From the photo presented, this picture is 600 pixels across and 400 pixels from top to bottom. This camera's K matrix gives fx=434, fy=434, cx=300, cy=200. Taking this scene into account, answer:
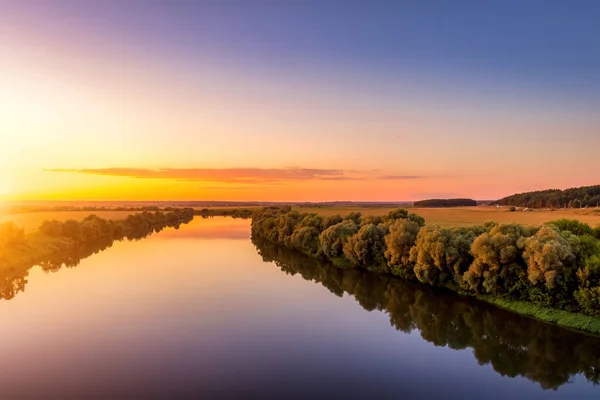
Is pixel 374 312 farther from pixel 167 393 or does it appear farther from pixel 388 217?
pixel 388 217

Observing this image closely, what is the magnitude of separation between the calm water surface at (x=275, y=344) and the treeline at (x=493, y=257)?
1566 mm

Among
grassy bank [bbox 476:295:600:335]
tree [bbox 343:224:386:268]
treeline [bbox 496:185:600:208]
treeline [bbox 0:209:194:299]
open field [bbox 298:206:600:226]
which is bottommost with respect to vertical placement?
treeline [bbox 0:209:194:299]

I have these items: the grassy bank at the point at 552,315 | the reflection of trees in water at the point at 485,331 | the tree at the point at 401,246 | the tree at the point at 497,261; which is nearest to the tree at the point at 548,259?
the tree at the point at 497,261

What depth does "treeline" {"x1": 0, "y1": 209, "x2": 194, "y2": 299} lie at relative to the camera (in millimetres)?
36594

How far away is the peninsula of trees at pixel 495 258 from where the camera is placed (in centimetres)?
2208

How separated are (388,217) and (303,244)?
10.7 metres

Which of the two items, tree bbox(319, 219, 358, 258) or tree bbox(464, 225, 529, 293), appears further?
tree bbox(319, 219, 358, 258)

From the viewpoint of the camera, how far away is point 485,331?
2208 centimetres

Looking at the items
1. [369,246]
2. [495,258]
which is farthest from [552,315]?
[369,246]

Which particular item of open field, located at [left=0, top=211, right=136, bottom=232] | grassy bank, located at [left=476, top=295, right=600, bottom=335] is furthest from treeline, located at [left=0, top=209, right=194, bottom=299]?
grassy bank, located at [left=476, top=295, right=600, bottom=335]

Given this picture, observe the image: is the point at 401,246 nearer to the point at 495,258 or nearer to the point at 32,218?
the point at 495,258

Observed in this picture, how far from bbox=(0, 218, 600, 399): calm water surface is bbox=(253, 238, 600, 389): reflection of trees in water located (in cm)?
8

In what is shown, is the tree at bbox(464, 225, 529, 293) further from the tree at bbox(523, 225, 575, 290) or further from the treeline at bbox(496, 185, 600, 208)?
the treeline at bbox(496, 185, 600, 208)

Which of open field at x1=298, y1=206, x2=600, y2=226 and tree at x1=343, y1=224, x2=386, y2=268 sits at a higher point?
open field at x1=298, y1=206, x2=600, y2=226
